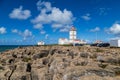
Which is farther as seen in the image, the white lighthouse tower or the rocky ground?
the white lighthouse tower

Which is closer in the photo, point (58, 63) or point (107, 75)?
point (107, 75)

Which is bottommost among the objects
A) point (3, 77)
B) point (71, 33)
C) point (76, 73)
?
point (3, 77)

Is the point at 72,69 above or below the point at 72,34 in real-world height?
below

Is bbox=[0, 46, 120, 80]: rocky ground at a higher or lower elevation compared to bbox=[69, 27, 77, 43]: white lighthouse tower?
lower

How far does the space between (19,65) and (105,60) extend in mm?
21105

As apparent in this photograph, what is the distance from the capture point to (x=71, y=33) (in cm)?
17362

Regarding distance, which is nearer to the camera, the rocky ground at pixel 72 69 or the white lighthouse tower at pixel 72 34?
the rocky ground at pixel 72 69

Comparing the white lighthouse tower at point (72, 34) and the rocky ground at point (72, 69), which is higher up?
the white lighthouse tower at point (72, 34)

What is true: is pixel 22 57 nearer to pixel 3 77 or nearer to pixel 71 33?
pixel 3 77

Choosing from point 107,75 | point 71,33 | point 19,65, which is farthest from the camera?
point 71,33

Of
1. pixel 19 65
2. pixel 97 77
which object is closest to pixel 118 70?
pixel 97 77

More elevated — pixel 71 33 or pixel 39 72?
pixel 71 33

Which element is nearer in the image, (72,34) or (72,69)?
(72,69)

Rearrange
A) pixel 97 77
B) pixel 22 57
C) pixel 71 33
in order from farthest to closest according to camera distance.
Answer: pixel 71 33 → pixel 22 57 → pixel 97 77
